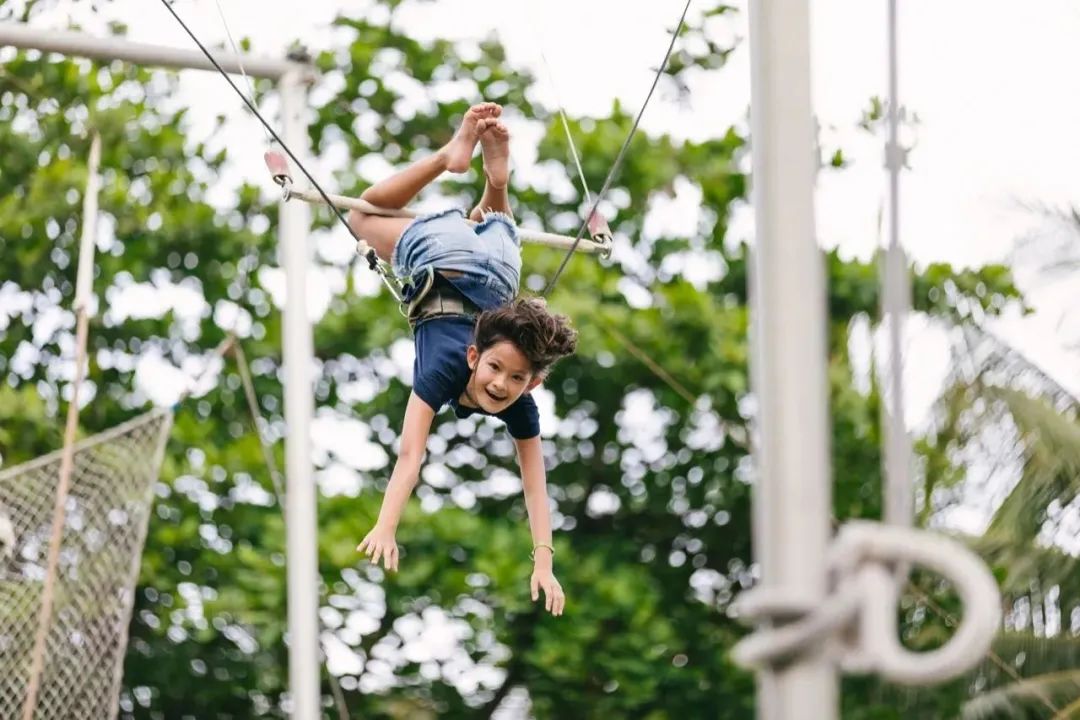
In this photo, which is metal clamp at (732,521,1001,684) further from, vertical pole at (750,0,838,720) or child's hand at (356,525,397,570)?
child's hand at (356,525,397,570)

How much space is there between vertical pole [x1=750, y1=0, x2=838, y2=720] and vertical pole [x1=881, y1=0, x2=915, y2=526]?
0.16 meters

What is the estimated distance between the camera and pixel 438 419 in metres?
11.1

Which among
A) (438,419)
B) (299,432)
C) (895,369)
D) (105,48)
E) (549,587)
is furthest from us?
(438,419)

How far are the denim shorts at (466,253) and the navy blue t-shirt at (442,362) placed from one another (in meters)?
0.09

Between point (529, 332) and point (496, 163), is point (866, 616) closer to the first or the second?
point (529, 332)

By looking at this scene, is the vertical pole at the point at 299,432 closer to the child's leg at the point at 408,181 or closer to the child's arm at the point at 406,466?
the child's leg at the point at 408,181

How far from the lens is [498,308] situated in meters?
4.15

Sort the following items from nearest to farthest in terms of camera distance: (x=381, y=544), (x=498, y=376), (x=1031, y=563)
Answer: (x=381, y=544) < (x=498, y=376) < (x=1031, y=563)

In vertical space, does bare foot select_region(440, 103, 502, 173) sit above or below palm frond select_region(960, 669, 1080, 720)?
above

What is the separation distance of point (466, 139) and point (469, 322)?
1.41 feet

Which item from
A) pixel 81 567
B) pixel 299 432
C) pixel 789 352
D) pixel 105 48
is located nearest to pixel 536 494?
pixel 789 352

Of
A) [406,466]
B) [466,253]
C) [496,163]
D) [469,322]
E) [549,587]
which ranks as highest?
[496,163]

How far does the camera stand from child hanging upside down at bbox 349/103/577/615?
4.03 m

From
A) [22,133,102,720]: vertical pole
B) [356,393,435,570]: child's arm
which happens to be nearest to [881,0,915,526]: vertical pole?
[356,393,435,570]: child's arm
